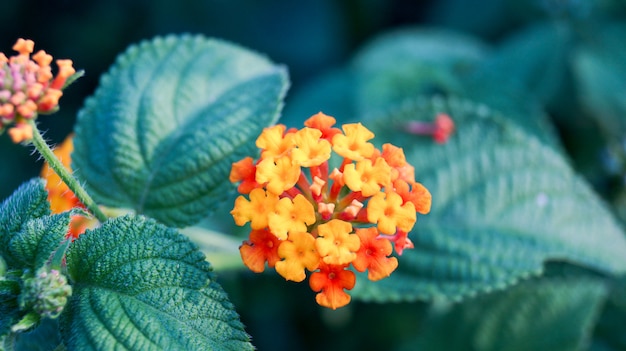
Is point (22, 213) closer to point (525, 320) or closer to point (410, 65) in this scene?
point (525, 320)

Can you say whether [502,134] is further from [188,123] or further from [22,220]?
[22,220]

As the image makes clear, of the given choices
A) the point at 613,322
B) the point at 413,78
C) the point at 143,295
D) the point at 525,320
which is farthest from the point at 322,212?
the point at 413,78

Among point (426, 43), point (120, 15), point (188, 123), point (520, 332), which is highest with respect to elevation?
point (120, 15)

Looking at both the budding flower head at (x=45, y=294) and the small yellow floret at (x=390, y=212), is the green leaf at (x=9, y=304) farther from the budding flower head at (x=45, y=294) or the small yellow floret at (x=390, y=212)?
the small yellow floret at (x=390, y=212)

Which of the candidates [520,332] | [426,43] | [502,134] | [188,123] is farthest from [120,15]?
[520,332]

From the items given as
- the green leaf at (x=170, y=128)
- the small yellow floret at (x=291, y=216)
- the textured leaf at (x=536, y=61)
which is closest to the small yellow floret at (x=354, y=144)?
the small yellow floret at (x=291, y=216)
